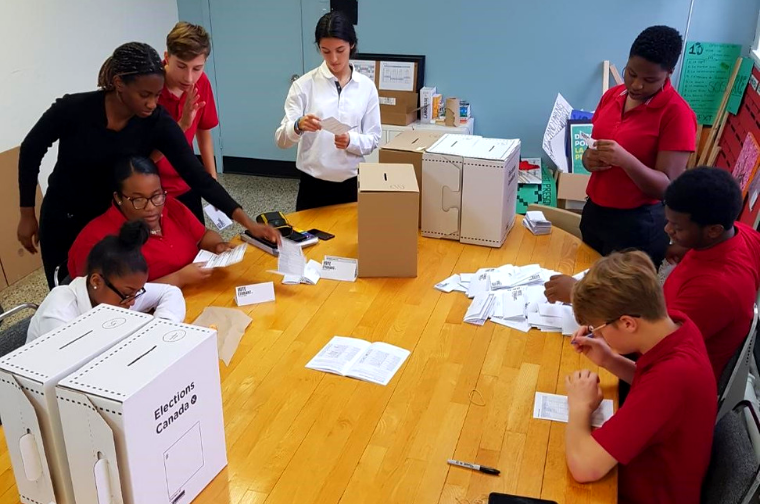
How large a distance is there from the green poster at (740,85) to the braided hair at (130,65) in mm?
3531

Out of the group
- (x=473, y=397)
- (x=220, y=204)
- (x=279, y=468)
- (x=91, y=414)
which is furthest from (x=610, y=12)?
(x=91, y=414)

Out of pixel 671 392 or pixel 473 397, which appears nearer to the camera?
pixel 671 392

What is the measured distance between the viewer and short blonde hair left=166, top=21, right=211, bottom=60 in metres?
2.57

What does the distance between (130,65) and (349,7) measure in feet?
10.3

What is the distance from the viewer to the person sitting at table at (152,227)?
2221 millimetres

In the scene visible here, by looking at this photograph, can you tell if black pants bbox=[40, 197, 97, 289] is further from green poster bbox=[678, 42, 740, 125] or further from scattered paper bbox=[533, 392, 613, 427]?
green poster bbox=[678, 42, 740, 125]

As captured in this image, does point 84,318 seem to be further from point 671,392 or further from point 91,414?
point 671,392

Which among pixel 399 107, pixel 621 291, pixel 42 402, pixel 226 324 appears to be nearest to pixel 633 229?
pixel 621 291

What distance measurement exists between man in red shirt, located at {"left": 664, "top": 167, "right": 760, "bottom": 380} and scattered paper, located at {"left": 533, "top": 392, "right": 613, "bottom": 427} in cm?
35

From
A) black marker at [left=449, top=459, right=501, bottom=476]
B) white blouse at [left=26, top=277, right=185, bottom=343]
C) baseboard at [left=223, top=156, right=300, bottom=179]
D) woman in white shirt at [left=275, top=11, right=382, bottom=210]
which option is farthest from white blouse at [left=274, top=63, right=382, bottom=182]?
baseboard at [left=223, top=156, right=300, bottom=179]

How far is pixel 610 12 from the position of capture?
441 centimetres

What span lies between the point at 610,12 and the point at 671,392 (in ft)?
12.0

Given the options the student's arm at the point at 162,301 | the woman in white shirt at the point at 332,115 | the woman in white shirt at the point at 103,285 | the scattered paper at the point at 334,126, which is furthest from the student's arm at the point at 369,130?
the woman in white shirt at the point at 103,285

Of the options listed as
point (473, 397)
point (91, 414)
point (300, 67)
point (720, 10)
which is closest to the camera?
point (91, 414)
